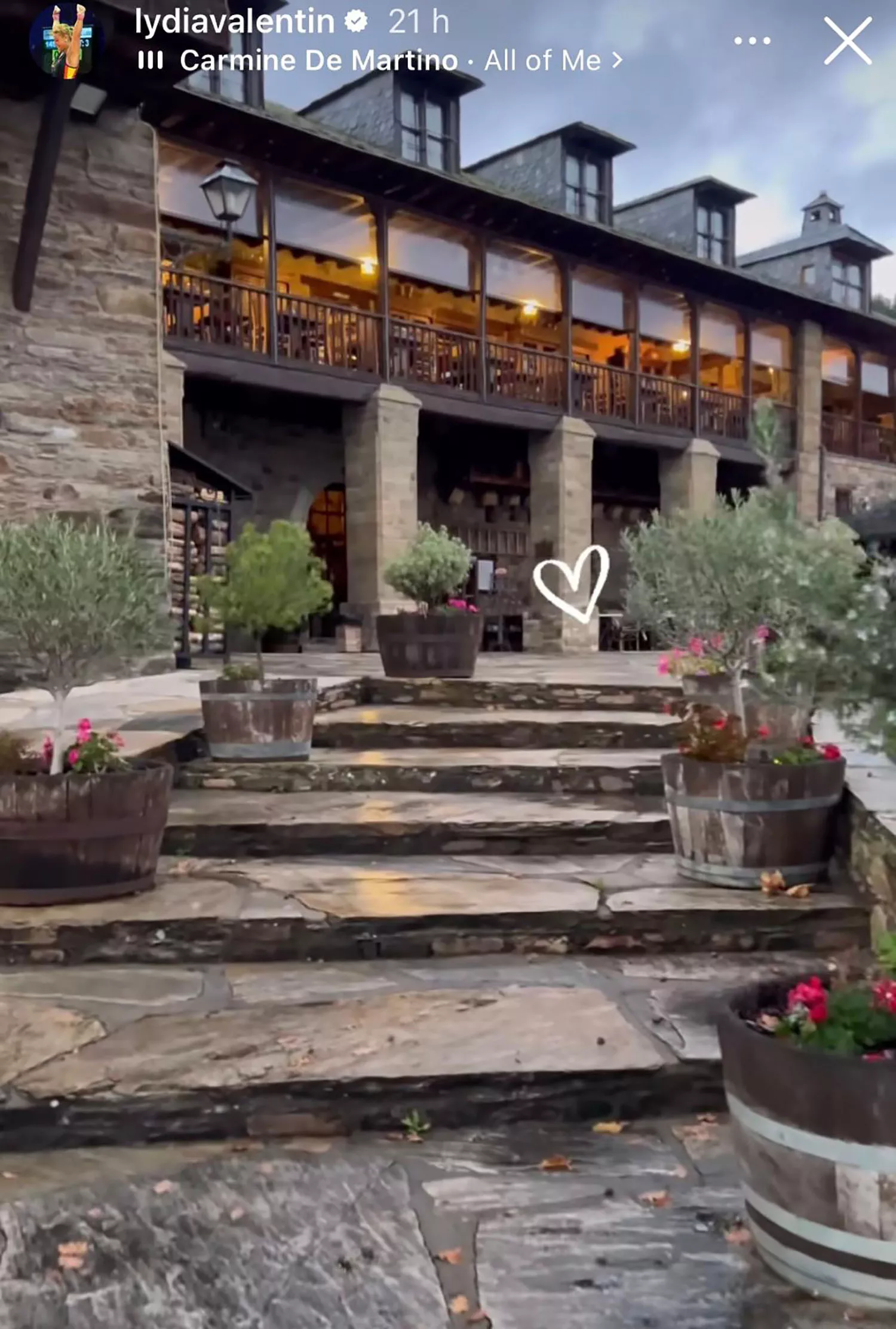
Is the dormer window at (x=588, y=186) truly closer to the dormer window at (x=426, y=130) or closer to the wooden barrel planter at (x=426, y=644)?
the dormer window at (x=426, y=130)

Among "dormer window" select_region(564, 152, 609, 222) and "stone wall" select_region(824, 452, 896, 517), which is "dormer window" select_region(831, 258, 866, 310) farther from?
"dormer window" select_region(564, 152, 609, 222)

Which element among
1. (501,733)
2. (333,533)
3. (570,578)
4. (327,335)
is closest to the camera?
(501,733)

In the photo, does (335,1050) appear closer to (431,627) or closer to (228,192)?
(431,627)

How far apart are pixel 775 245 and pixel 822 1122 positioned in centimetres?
2223

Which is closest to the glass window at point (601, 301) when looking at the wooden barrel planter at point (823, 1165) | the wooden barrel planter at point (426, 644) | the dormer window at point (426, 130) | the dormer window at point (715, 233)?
the dormer window at point (426, 130)

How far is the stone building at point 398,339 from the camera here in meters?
7.91

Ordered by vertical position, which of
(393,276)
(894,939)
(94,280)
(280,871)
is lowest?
(280,871)

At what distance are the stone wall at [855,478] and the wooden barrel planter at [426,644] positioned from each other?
1281cm

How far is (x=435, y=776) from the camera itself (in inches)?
184

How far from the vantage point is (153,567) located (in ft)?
12.2

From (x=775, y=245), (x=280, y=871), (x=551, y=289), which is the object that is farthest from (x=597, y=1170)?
(x=775, y=245)

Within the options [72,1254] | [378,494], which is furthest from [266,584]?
[378,494]

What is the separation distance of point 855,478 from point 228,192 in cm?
1373

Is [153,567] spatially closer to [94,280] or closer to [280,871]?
[280,871]
